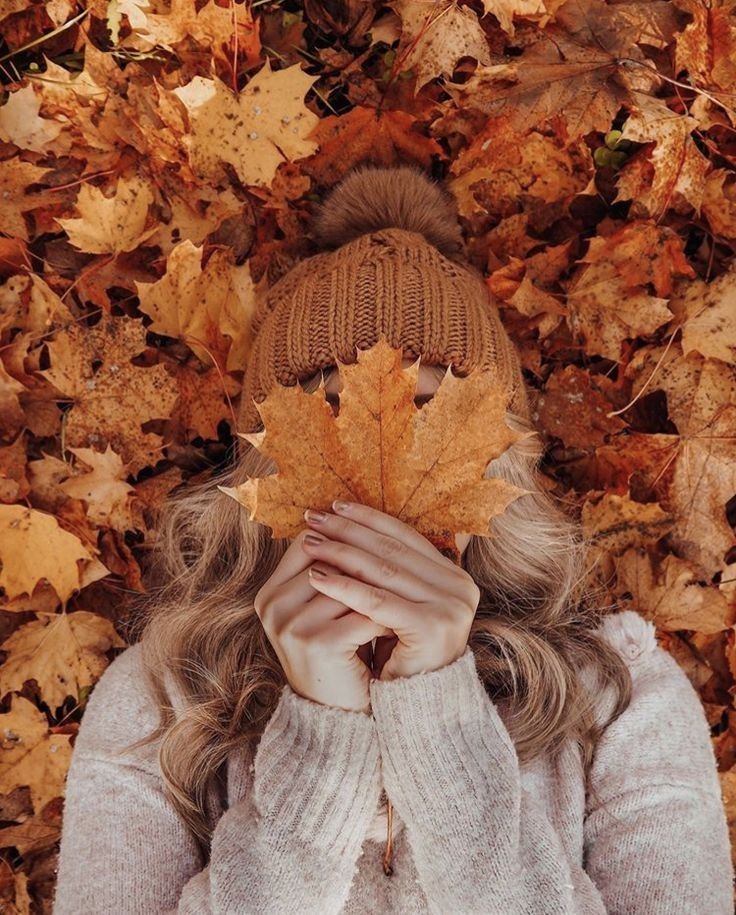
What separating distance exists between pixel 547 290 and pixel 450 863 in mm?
1402

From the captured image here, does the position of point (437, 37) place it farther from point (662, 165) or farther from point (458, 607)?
point (458, 607)

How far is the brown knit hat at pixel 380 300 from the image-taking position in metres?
1.79

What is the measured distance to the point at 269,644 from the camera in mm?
1989

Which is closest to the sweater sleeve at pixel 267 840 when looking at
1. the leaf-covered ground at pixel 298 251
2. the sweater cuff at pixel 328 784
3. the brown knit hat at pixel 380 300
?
the sweater cuff at pixel 328 784

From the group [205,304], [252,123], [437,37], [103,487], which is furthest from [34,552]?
[437,37]

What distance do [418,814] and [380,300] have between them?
0.99 m

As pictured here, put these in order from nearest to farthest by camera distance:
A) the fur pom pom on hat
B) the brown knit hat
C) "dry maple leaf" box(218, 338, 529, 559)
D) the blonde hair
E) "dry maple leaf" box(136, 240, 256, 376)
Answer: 1. "dry maple leaf" box(218, 338, 529, 559)
2. the brown knit hat
3. the blonde hair
4. the fur pom pom on hat
5. "dry maple leaf" box(136, 240, 256, 376)

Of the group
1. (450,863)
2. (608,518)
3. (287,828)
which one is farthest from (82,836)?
(608,518)

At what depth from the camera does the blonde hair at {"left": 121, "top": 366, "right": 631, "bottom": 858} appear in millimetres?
1916

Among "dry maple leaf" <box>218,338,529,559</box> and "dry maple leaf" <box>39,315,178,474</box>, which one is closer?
"dry maple leaf" <box>218,338,529,559</box>

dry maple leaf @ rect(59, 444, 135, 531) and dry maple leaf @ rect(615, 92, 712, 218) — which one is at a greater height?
dry maple leaf @ rect(615, 92, 712, 218)

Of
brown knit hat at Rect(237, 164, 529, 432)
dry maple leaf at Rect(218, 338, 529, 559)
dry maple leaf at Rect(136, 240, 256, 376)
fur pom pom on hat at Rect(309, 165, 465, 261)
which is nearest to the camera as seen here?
dry maple leaf at Rect(218, 338, 529, 559)

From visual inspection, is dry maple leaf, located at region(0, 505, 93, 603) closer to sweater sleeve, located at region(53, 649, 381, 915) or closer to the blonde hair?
the blonde hair

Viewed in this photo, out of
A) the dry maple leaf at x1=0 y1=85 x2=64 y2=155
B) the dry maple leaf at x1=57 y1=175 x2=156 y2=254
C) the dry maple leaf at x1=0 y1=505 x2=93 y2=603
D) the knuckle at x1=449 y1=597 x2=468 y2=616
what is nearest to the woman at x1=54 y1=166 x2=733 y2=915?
the knuckle at x1=449 y1=597 x2=468 y2=616
